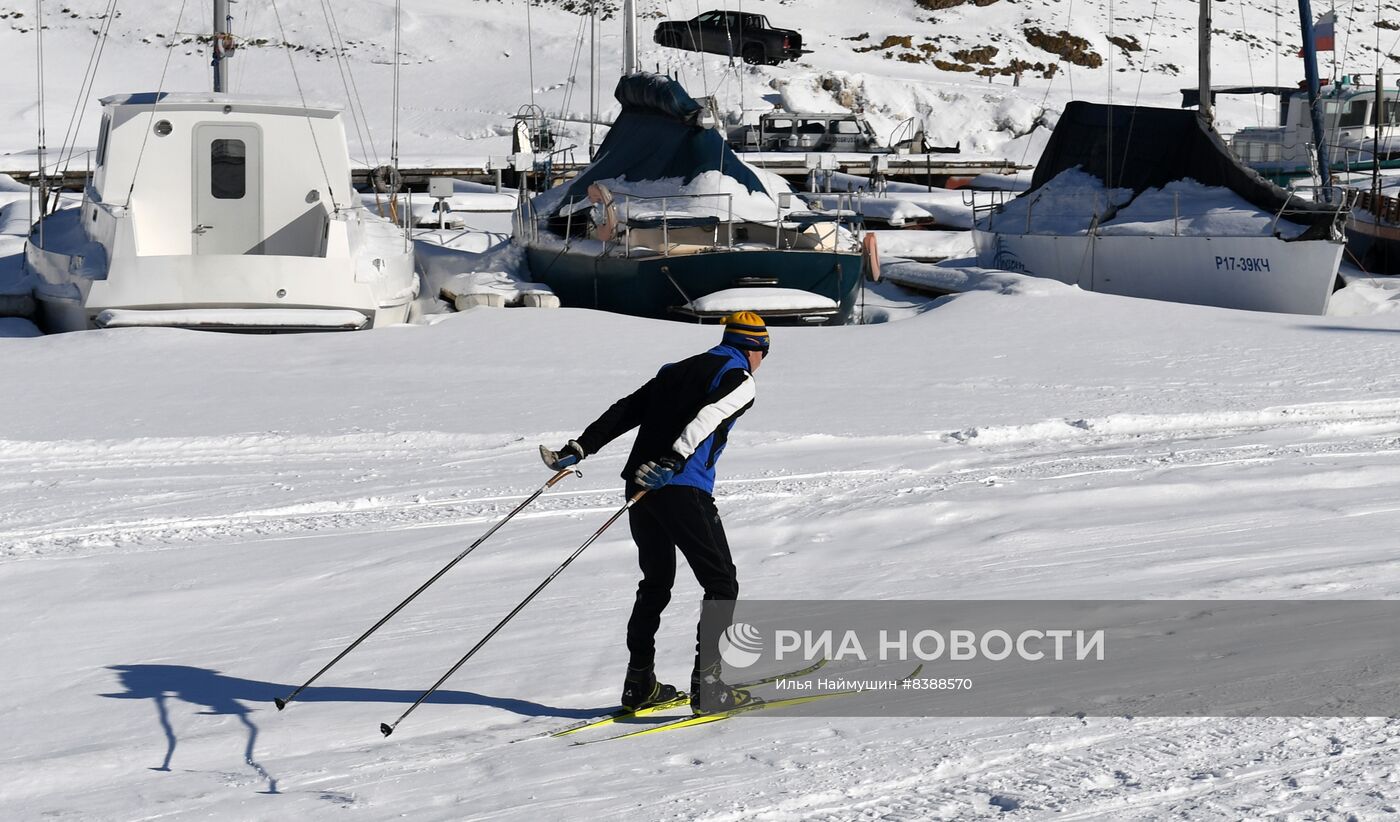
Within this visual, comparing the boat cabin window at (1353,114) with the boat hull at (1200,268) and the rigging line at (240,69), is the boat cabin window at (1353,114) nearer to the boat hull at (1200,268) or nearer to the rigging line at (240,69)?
the boat hull at (1200,268)

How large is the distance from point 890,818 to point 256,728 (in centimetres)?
252

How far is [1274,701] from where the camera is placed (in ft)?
17.8

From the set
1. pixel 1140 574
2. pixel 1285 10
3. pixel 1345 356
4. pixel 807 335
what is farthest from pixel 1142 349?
pixel 1285 10

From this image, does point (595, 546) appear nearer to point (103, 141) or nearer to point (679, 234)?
point (679, 234)

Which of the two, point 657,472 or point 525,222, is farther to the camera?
point 525,222

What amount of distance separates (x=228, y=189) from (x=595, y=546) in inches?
407

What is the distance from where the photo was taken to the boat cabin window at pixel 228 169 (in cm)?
1695

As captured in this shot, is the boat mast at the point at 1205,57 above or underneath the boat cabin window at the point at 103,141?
above

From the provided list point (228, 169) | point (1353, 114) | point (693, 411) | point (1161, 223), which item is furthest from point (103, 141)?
point (1353, 114)

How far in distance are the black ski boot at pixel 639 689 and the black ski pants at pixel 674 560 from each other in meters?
0.04

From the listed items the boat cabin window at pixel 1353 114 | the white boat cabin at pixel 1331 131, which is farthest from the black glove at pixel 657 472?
the boat cabin window at pixel 1353 114

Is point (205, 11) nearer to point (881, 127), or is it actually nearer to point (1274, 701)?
point (881, 127)

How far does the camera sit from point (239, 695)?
611 cm

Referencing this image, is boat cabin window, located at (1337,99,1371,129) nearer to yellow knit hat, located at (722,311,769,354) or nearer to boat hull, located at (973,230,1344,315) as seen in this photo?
boat hull, located at (973,230,1344,315)
